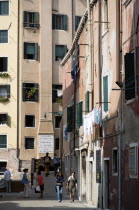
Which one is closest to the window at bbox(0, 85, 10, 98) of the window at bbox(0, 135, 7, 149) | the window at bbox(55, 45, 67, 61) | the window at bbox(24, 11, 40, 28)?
the window at bbox(0, 135, 7, 149)

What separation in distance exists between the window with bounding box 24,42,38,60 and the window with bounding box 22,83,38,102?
102 inches

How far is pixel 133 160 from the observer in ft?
71.1

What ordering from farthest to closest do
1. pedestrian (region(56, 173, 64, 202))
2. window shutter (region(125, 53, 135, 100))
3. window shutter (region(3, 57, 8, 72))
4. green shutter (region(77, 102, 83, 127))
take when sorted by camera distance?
window shutter (region(3, 57, 8, 72)), green shutter (region(77, 102, 83, 127)), pedestrian (region(56, 173, 64, 202)), window shutter (region(125, 53, 135, 100))

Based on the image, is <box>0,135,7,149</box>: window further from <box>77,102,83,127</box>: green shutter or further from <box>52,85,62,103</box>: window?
<box>77,102,83,127</box>: green shutter

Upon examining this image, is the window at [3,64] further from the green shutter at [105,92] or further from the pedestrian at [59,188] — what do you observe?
the green shutter at [105,92]

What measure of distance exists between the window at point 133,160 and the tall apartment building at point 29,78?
34.3m

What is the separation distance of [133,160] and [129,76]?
2.94 meters

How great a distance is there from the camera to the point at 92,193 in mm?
31328

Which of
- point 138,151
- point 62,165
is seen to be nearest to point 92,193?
point 138,151

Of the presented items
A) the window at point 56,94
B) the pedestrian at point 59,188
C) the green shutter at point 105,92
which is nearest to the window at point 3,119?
the window at point 56,94

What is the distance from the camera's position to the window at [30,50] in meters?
57.4

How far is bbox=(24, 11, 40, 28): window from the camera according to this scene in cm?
5762

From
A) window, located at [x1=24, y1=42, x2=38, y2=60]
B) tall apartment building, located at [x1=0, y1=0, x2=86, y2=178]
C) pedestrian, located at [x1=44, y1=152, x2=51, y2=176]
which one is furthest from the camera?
window, located at [x1=24, y1=42, x2=38, y2=60]

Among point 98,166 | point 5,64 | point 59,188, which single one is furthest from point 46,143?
point 98,166
